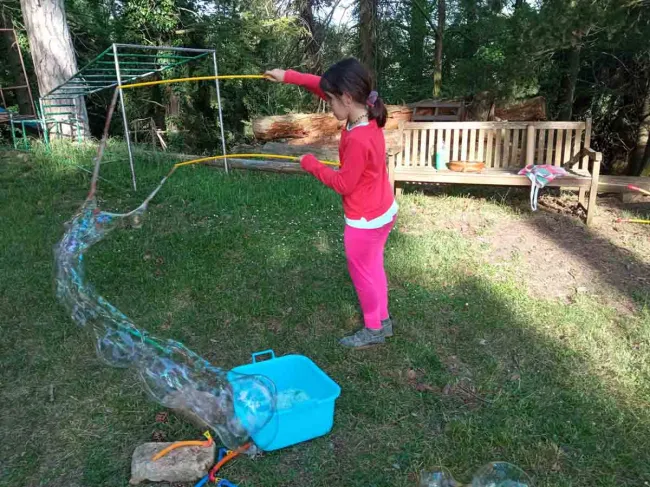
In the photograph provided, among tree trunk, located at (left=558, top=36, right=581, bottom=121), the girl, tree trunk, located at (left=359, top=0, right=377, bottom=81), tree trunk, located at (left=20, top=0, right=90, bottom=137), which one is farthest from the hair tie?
tree trunk, located at (left=359, top=0, right=377, bottom=81)

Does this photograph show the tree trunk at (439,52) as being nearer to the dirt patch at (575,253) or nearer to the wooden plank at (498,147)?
the wooden plank at (498,147)

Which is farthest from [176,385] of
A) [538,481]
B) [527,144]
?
[527,144]

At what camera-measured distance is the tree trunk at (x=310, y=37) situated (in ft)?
47.3

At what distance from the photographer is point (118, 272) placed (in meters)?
4.85

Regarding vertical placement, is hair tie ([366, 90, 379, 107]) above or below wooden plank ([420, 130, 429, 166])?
above

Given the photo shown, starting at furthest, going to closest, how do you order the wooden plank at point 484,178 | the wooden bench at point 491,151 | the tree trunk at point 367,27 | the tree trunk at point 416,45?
the tree trunk at point 416,45
the tree trunk at point 367,27
the wooden bench at point 491,151
the wooden plank at point 484,178

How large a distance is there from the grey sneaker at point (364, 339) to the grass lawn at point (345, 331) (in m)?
0.07

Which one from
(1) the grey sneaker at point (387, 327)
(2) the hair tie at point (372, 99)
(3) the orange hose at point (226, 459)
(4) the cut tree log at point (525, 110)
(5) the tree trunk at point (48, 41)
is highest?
(5) the tree trunk at point (48, 41)

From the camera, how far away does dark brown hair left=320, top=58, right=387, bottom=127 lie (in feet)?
9.80

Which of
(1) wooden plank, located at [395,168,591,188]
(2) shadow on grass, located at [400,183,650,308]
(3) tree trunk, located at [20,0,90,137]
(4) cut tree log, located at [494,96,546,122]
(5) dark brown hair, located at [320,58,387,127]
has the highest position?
(3) tree trunk, located at [20,0,90,137]

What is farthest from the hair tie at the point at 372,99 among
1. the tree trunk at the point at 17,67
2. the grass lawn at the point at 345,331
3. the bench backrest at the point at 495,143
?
the tree trunk at the point at 17,67

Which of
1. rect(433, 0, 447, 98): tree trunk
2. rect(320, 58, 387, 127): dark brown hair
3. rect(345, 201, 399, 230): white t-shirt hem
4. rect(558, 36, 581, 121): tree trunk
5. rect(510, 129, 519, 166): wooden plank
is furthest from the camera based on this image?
rect(433, 0, 447, 98): tree trunk

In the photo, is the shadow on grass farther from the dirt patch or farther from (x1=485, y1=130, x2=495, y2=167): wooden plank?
(x1=485, y1=130, x2=495, y2=167): wooden plank

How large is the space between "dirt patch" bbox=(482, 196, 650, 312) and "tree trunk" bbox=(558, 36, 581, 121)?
18.4ft
